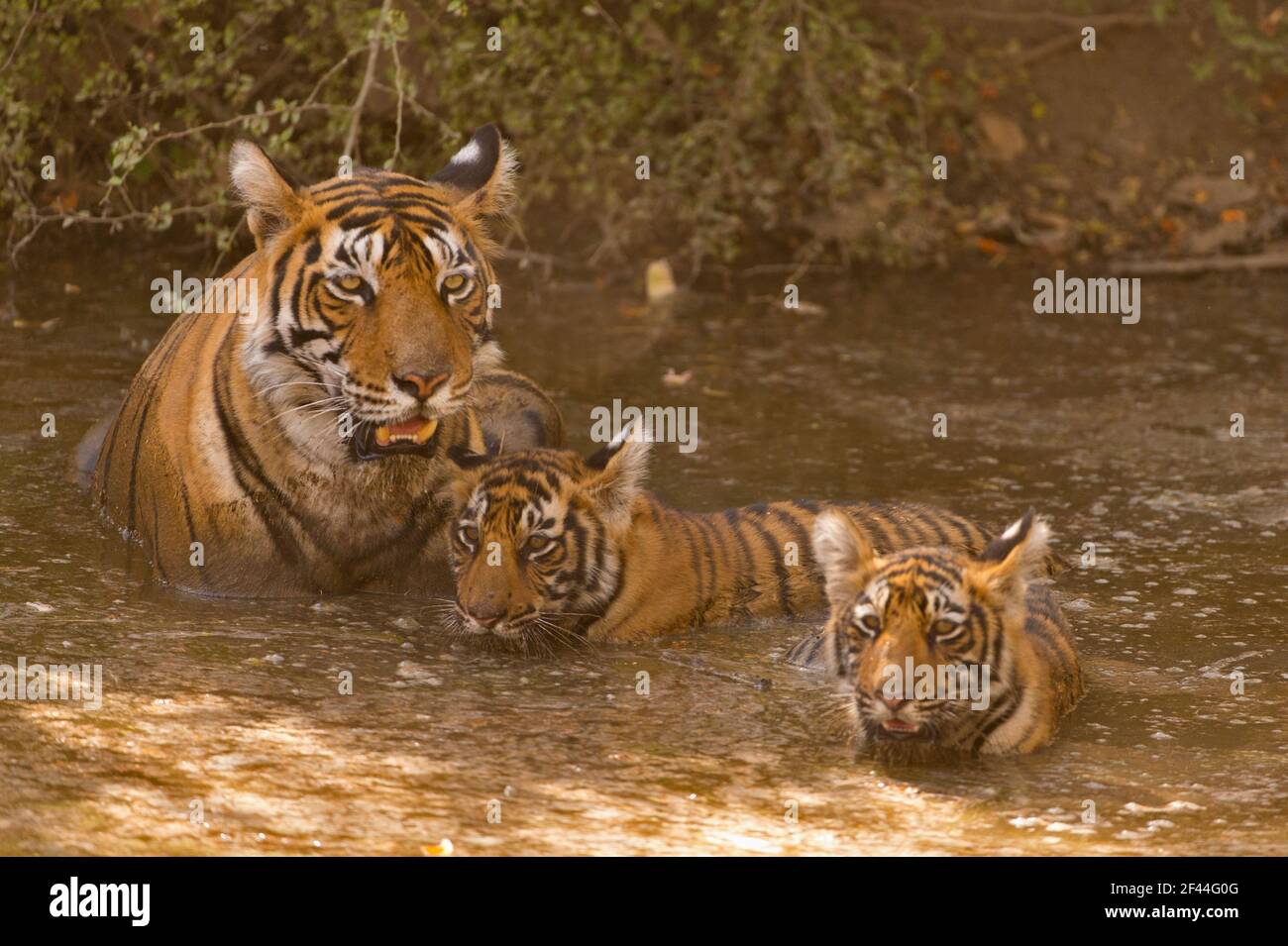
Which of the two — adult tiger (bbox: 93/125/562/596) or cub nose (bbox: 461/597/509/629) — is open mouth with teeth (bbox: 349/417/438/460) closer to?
adult tiger (bbox: 93/125/562/596)

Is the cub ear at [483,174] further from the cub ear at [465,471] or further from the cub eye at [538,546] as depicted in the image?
the cub eye at [538,546]

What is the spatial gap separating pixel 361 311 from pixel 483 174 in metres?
0.71

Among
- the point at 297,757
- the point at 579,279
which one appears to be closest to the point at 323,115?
the point at 579,279

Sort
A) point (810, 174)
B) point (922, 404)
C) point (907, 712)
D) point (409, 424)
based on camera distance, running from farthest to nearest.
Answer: point (810, 174) < point (922, 404) < point (409, 424) < point (907, 712)

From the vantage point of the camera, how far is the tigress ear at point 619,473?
5.11m

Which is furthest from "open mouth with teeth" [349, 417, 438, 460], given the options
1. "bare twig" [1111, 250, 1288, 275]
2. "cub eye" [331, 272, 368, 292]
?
"bare twig" [1111, 250, 1288, 275]

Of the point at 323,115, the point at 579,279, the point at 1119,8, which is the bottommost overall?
the point at 579,279

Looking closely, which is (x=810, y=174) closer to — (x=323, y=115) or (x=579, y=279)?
(x=579, y=279)

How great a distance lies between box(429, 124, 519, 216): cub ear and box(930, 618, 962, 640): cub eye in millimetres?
1987

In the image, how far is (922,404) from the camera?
7.77 metres

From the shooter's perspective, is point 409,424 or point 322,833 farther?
Answer: point 409,424

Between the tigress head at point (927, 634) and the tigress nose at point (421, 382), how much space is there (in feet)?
3.74

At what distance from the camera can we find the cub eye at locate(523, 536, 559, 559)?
16.4 ft

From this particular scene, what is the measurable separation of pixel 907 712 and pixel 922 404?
3839 mm
